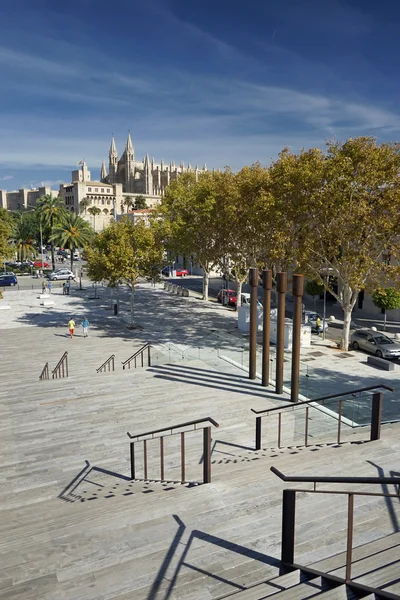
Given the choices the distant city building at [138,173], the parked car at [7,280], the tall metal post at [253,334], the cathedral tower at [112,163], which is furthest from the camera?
the cathedral tower at [112,163]

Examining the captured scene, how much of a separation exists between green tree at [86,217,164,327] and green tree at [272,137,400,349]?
866 cm

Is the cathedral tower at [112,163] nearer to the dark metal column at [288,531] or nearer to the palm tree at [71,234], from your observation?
the palm tree at [71,234]

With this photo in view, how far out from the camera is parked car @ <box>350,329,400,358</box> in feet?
74.8

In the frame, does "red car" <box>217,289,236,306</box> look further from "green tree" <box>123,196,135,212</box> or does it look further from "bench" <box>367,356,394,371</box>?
"green tree" <box>123,196,135,212</box>

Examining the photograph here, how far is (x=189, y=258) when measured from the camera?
40750mm

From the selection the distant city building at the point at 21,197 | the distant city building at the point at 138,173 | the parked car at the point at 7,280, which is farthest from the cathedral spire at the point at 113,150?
the parked car at the point at 7,280

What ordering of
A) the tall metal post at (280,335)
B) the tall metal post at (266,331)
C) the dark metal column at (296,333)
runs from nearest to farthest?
the dark metal column at (296,333) < the tall metal post at (280,335) < the tall metal post at (266,331)

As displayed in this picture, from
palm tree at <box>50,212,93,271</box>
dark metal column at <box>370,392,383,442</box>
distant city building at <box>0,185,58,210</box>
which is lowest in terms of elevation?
Answer: dark metal column at <box>370,392,383,442</box>

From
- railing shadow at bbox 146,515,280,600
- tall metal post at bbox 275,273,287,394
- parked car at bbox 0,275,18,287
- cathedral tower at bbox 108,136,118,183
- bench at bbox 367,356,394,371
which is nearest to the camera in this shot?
railing shadow at bbox 146,515,280,600

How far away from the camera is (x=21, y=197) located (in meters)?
166

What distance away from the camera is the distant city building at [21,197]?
156 m

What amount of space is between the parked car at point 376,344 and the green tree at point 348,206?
3.57 ft

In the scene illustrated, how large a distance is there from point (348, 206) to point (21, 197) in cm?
16468

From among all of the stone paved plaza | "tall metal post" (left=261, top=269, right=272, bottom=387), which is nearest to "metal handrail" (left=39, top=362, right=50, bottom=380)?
the stone paved plaza
